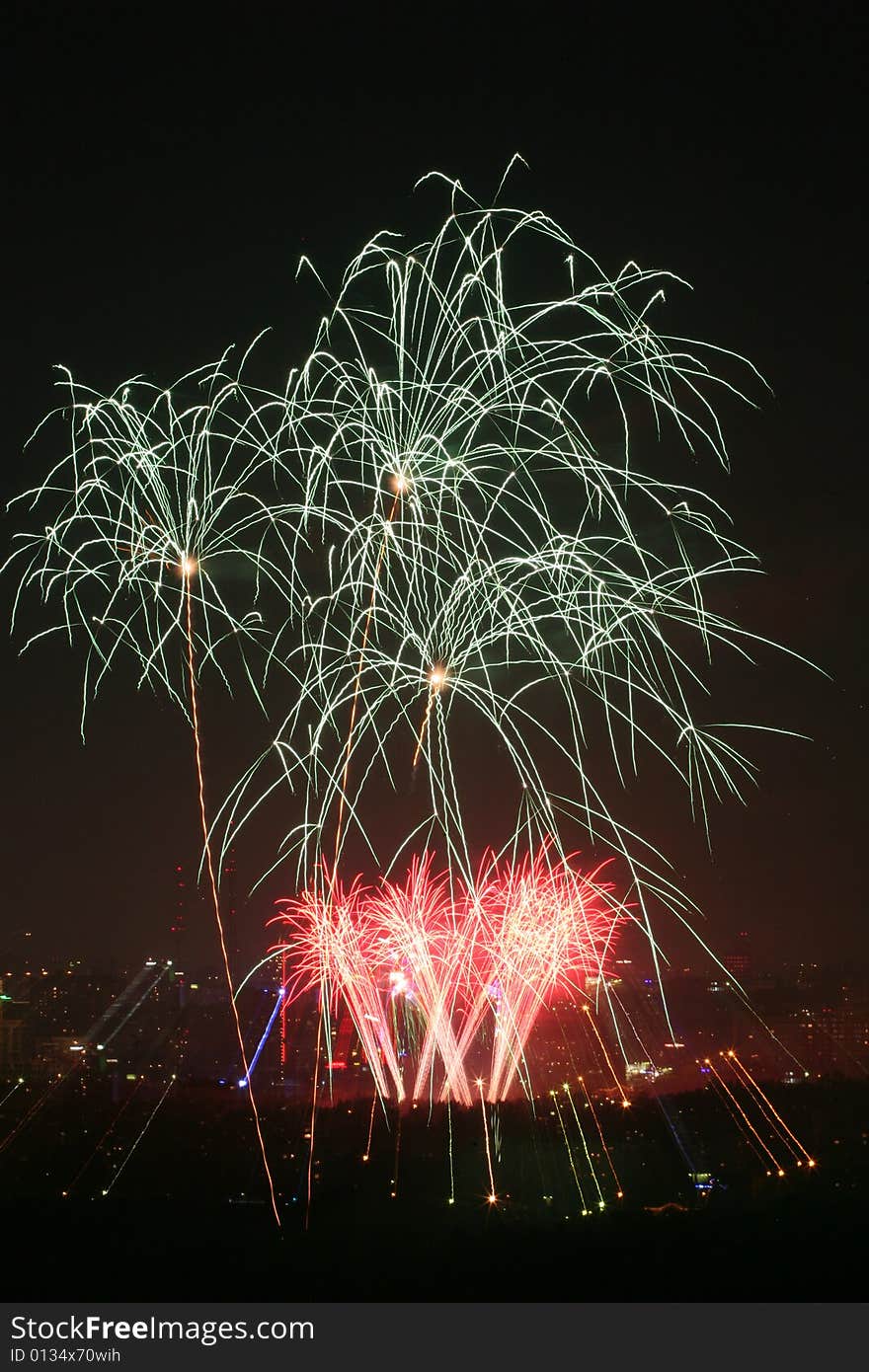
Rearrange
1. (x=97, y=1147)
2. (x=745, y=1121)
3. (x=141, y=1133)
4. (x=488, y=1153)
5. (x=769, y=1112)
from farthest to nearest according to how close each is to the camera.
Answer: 1. (x=769, y=1112)
2. (x=745, y=1121)
3. (x=141, y=1133)
4. (x=97, y=1147)
5. (x=488, y=1153)

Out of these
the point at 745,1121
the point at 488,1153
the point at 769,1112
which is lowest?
the point at 488,1153

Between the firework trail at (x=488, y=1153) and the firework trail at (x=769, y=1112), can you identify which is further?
the firework trail at (x=769, y=1112)

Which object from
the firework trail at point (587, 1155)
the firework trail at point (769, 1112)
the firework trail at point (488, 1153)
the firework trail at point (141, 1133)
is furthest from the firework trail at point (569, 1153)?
the firework trail at point (141, 1133)

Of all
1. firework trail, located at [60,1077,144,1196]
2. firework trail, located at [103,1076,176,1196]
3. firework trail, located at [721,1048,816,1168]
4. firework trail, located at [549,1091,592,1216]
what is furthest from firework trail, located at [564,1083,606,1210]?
firework trail, located at [60,1077,144,1196]

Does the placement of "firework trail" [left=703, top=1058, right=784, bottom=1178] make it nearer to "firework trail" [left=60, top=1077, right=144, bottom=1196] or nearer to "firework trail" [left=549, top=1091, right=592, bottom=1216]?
"firework trail" [left=549, top=1091, right=592, bottom=1216]

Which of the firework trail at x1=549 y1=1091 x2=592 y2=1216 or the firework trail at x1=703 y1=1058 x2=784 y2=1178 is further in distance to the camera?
the firework trail at x1=703 y1=1058 x2=784 y2=1178

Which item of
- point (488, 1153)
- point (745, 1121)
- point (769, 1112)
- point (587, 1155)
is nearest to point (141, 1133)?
point (488, 1153)

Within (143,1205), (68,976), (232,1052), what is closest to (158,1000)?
(68,976)

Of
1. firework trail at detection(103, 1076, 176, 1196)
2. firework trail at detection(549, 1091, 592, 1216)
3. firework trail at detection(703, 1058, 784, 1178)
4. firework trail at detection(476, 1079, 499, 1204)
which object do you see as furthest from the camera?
firework trail at detection(703, 1058, 784, 1178)

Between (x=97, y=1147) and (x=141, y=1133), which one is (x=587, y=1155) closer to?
(x=141, y=1133)

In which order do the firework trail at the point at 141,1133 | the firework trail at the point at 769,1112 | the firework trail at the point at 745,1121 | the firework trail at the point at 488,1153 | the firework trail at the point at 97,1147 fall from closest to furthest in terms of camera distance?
the firework trail at the point at 488,1153, the firework trail at the point at 97,1147, the firework trail at the point at 141,1133, the firework trail at the point at 745,1121, the firework trail at the point at 769,1112

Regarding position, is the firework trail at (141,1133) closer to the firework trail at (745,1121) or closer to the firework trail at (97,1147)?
the firework trail at (97,1147)
